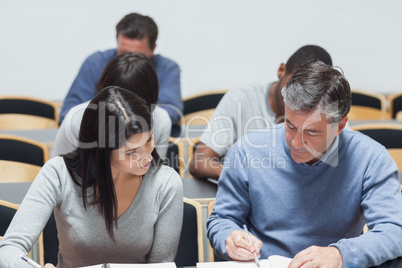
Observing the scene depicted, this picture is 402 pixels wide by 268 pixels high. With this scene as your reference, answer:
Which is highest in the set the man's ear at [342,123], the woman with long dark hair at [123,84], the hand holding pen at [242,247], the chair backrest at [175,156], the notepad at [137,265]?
the man's ear at [342,123]

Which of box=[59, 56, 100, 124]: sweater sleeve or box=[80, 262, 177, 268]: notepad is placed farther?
box=[59, 56, 100, 124]: sweater sleeve

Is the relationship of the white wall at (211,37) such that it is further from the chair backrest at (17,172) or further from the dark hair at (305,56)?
the dark hair at (305,56)

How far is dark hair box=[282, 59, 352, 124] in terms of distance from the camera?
1730mm

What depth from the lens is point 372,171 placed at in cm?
187

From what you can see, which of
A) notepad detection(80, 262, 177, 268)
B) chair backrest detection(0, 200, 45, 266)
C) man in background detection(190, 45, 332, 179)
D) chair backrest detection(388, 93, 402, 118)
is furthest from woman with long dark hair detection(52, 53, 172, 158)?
chair backrest detection(388, 93, 402, 118)

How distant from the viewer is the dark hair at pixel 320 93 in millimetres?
1730

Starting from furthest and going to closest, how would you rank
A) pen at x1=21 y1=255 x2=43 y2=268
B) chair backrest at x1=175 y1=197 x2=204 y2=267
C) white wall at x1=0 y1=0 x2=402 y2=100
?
white wall at x1=0 y1=0 x2=402 y2=100, chair backrest at x1=175 y1=197 x2=204 y2=267, pen at x1=21 y1=255 x2=43 y2=268

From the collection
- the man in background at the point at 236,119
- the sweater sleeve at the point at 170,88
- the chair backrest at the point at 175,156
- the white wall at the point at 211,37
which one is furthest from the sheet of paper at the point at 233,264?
the white wall at the point at 211,37

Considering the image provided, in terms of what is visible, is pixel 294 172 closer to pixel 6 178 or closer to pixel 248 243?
pixel 248 243

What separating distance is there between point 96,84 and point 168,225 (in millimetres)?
2076

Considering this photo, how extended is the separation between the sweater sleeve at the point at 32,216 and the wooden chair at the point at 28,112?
2.17 metres

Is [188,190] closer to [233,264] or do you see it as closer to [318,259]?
[233,264]

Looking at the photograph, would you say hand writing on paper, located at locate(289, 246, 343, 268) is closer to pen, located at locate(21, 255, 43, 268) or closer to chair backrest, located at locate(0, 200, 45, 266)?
pen, located at locate(21, 255, 43, 268)

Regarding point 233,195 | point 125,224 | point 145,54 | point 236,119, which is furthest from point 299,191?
point 145,54
